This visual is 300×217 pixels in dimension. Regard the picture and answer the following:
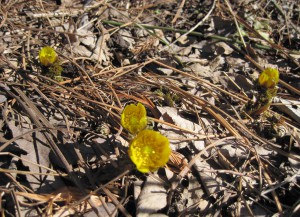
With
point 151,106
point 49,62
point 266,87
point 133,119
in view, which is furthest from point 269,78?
point 49,62

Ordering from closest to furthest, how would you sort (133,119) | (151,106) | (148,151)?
(148,151) → (133,119) → (151,106)

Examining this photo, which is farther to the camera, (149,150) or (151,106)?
(151,106)

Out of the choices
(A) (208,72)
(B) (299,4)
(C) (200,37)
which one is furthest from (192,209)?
(B) (299,4)

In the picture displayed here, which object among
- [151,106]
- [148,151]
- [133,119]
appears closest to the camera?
[148,151]

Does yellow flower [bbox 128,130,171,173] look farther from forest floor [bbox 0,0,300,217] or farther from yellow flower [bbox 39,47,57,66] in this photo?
yellow flower [bbox 39,47,57,66]

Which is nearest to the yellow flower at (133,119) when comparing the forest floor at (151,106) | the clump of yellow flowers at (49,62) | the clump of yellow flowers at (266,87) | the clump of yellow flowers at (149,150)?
the clump of yellow flowers at (149,150)

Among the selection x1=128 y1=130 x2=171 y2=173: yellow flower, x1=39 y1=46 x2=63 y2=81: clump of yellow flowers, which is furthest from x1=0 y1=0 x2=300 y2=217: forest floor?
x1=128 y1=130 x2=171 y2=173: yellow flower

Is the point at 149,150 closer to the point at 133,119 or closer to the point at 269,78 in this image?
the point at 133,119

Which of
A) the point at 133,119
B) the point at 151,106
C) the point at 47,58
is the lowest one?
the point at 151,106
